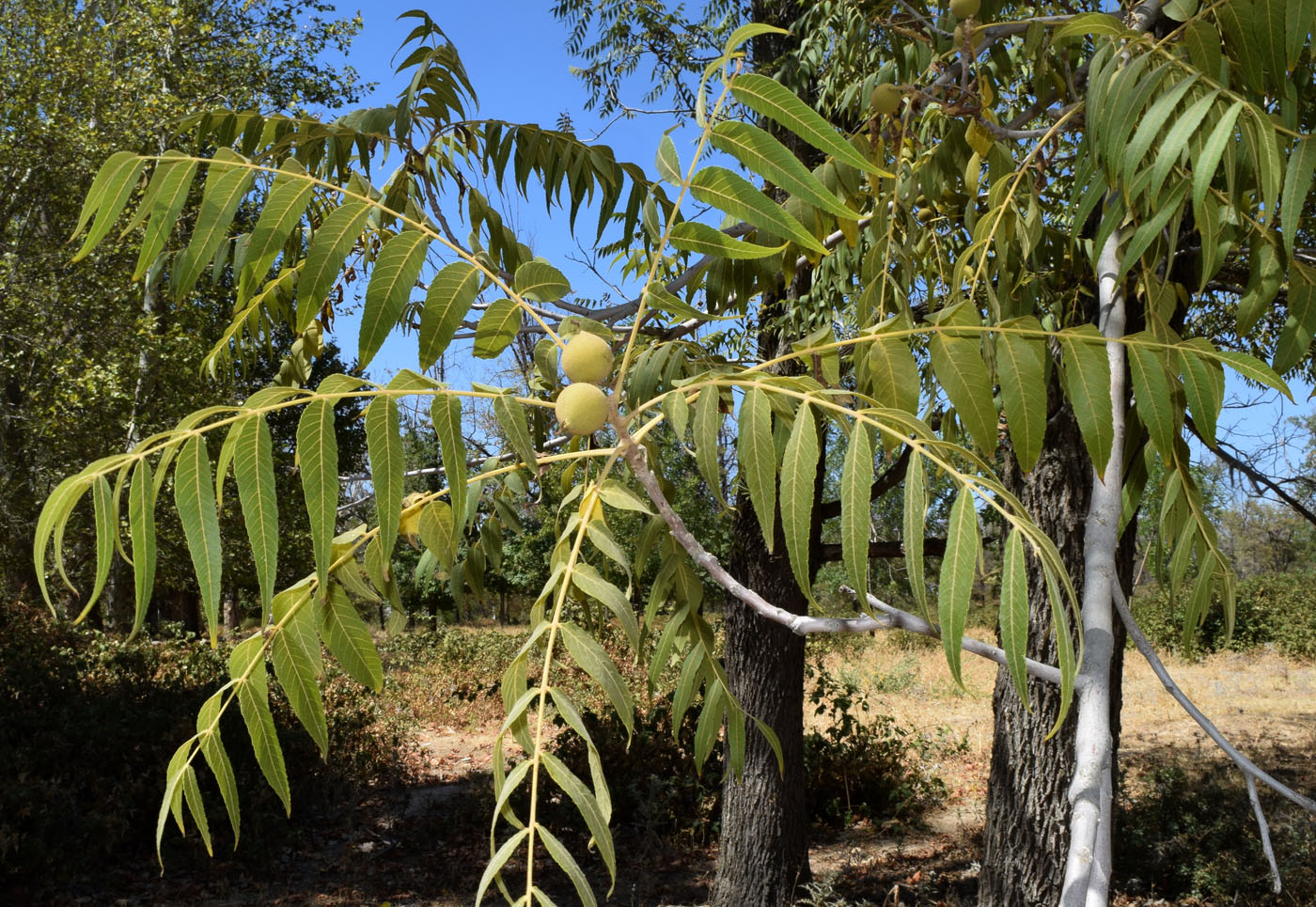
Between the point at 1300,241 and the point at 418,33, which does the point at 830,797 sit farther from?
the point at 418,33

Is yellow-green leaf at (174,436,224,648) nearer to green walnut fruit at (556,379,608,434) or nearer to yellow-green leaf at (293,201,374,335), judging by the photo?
yellow-green leaf at (293,201,374,335)

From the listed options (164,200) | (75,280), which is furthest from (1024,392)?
(75,280)

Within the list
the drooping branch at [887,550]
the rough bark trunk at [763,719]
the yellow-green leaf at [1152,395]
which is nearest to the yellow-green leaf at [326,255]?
the yellow-green leaf at [1152,395]

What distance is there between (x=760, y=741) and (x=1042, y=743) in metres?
1.62

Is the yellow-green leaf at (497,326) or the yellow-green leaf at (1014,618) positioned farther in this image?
the yellow-green leaf at (497,326)

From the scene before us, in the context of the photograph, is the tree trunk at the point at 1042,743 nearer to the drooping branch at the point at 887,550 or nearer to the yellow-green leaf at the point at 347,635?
the drooping branch at the point at 887,550

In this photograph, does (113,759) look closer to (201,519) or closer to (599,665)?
(201,519)

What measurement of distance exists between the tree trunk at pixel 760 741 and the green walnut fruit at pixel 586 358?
3.66 metres

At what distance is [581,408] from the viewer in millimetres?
773

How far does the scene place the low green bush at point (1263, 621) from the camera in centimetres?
1339

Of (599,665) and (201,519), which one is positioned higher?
(201,519)

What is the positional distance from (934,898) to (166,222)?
17.1 feet

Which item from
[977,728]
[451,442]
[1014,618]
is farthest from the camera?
[977,728]

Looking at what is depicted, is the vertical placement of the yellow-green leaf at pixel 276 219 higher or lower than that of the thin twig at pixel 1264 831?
higher
